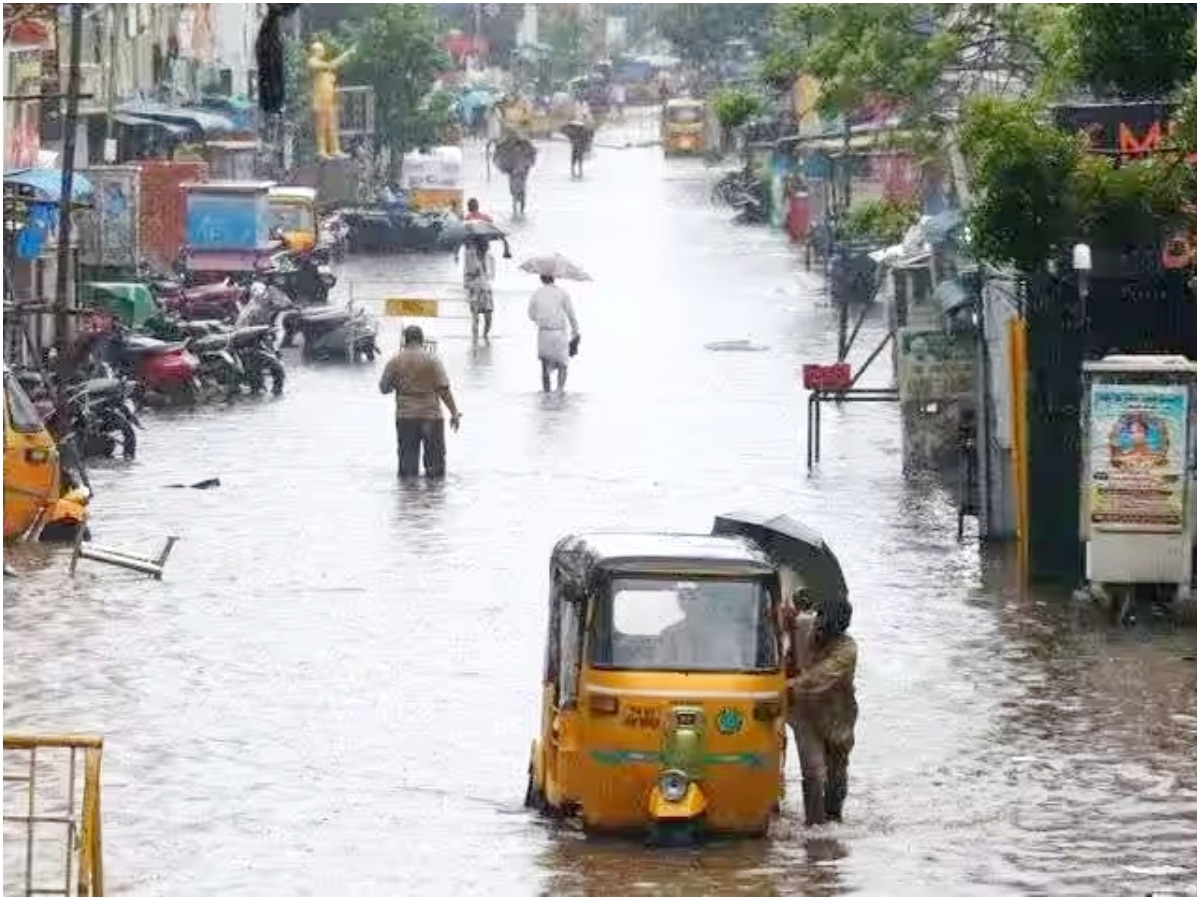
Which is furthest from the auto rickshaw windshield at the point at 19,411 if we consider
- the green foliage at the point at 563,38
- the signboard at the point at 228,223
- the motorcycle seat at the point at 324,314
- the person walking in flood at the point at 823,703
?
the green foliage at the point at 563,38

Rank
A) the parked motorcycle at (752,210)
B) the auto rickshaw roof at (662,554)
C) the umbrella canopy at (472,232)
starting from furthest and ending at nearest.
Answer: the parked motorcycle at (752,210) < the umbrella canopy at (472,232) < the auto rickshaw roof at (662,554)

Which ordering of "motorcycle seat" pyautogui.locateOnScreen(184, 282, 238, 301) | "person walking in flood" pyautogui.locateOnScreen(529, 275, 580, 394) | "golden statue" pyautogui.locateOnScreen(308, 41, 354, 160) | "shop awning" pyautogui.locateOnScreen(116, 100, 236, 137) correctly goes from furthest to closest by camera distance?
"golden statue" pyautogui.locateOnScreen(308, 41, 354, 160)
"shop awning" pyautogui.locateOnScreen(116, 100, 236, 137)
"motorcycle seat" pyautogui.locateOnScreen(184, 282, 238, 301)
"person walking in flood" pyautogui.locateOnScreen(529, 275, 580, 394)

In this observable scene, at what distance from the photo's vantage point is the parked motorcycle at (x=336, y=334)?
38.0 meters

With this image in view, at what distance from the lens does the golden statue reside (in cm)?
6100

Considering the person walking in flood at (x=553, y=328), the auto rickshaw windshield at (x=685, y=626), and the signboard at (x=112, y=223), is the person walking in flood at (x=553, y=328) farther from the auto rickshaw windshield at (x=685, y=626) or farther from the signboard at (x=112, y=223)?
the auto rickshaw windshield at (x=685, y=626)

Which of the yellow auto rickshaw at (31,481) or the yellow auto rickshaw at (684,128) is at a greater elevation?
the yellow auto rickshaw at (684,128)

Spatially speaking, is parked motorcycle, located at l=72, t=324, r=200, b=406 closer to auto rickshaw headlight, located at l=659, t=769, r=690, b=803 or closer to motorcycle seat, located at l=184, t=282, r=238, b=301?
motorcycle seat, located at l=184, t=282, r=238, b=301

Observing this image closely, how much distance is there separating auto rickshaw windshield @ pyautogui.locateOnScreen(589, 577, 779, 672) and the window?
9.58m

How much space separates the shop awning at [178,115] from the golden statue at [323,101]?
13.4 ft

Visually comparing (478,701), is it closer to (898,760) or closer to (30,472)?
(898,760)

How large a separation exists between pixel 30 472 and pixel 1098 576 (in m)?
7.08

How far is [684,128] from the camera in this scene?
87.2 metres

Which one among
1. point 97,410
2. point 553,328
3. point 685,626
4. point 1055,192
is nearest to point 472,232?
point 553,328

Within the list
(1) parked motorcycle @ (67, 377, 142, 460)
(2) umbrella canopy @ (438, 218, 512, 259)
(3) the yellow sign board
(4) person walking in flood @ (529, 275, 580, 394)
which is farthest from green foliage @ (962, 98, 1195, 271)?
(2) umbrella canopy @ (438, 218, 512, 259)
